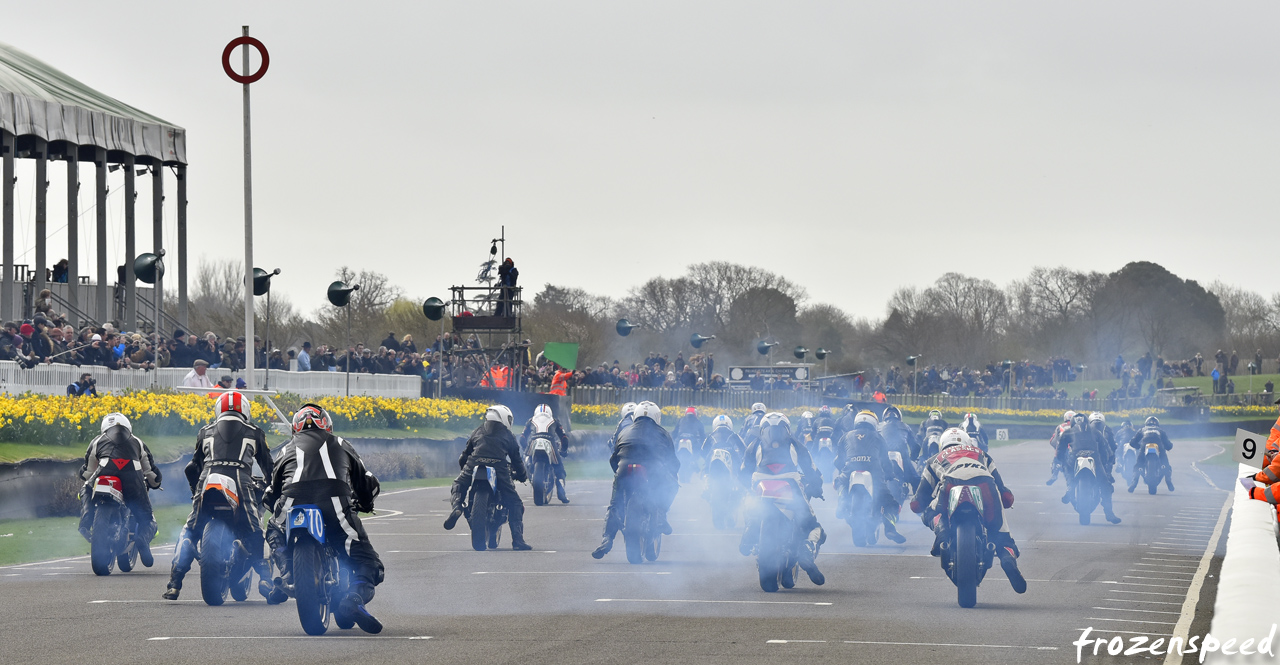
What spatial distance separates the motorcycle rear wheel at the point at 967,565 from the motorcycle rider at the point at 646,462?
14.0ft

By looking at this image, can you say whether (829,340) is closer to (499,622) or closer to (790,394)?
(790,394)

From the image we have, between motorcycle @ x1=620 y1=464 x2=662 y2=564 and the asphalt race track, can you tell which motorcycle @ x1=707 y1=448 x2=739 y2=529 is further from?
motorcycle @ x1=620 y1=464 x2=662 y2=564

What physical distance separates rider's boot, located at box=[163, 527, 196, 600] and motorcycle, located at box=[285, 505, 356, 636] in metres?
2.26

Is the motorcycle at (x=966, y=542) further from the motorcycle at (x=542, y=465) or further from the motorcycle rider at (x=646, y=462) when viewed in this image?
the motorcycle at (x=542, y=465)

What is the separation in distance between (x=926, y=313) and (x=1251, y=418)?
119 feet

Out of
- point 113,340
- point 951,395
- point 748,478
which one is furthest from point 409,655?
point 951,395

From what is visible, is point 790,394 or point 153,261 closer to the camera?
point 153,261

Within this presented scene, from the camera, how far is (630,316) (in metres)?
108

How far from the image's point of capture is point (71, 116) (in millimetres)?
45344

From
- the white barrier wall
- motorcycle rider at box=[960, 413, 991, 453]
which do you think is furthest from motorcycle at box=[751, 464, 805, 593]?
motorcycle rider at box=[960, 413, 991, 453]

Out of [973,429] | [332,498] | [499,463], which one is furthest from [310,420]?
[973,429]

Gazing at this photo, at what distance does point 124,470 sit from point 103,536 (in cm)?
64

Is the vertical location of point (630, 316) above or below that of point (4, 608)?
above

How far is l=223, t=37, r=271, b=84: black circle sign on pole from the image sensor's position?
2833cm
